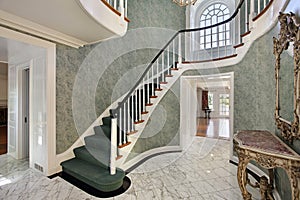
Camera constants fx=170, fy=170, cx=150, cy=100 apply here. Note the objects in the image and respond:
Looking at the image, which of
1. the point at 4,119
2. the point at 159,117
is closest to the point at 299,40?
the point at 159,117

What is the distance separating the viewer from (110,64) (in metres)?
4.16

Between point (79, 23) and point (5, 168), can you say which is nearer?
point (79, 23)

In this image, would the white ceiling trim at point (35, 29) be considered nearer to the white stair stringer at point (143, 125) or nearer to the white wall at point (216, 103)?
the white stair stringer at point (143, 125)

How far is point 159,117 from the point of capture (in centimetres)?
409

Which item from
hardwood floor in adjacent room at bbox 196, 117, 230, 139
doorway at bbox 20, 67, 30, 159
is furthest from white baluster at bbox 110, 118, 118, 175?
hardwood floor in adjacent room at bbox 196, 117, 230, 139

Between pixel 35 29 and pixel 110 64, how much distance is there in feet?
6.05

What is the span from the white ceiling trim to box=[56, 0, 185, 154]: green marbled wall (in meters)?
0.23

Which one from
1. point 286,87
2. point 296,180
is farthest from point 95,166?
point 286,87

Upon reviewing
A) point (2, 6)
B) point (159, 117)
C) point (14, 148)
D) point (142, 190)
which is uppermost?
point (2, 6)

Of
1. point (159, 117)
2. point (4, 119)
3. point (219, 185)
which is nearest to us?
point (219, 185)

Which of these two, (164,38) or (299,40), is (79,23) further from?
(164,38)

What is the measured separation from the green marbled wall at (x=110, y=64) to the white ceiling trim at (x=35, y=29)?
9.2 inches

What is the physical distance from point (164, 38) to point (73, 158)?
445 cm

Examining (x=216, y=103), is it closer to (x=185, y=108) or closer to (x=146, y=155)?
(x=185, y=108)
